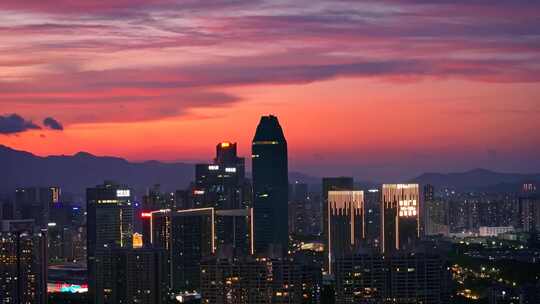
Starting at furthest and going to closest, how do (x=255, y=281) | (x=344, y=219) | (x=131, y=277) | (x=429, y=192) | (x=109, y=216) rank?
(x=429, y=192)
(x=109, y=216)
(x=344, y=219)
(x=131, y=277)
(x=255, y=281)

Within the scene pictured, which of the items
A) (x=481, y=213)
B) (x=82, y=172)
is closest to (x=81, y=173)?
(x=82, y=172)

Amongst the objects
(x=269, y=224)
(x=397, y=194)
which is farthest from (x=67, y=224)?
(x=397, y=194)

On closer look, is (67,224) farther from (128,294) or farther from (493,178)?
(493,178)

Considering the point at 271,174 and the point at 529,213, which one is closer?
the point at 271,174

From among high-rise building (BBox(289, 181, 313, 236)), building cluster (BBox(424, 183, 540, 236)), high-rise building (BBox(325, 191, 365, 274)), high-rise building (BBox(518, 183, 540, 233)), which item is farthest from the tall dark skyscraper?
high-rise building (BBox(518, 183, 540, 233))

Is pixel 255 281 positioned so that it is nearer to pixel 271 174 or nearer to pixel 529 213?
pixel 271 174

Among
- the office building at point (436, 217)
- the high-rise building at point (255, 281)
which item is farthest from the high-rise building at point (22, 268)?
the office building at point (436, 217)
